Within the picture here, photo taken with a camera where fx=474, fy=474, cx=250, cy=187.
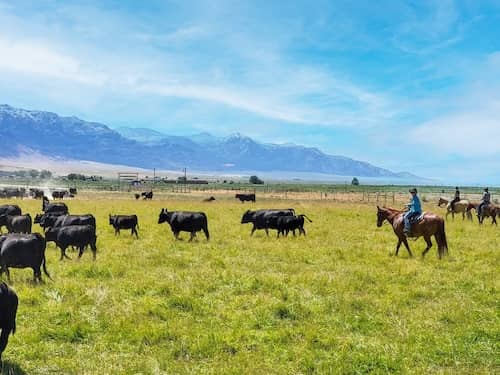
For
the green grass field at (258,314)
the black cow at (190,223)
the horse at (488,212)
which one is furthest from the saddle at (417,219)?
the horse at (488,212)

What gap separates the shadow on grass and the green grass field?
3cm

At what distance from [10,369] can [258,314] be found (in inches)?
168

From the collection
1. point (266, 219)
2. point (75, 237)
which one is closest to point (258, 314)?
point (75, 237)

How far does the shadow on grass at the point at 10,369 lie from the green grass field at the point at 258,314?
31 mm

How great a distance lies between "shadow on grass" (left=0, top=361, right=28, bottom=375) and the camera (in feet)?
20.9

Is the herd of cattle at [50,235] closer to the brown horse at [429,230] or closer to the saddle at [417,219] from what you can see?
the brown horse at [429,230]

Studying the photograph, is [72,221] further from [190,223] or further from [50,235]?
[190,223]

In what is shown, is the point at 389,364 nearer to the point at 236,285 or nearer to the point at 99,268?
the point at 236,285

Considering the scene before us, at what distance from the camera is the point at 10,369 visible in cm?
644

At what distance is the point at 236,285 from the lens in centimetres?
1122

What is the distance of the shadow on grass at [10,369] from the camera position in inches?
250

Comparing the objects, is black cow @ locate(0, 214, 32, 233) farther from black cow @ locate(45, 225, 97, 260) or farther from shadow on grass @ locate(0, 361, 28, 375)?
shadow on grass @ locate(0, 361, 28, 375)

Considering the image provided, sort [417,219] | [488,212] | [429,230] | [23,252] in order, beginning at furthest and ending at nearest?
[488,212] → [417,219] → [429,230] → [23,252]

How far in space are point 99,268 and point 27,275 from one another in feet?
5.76
